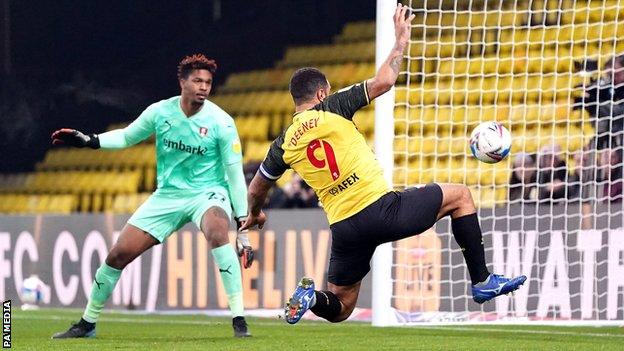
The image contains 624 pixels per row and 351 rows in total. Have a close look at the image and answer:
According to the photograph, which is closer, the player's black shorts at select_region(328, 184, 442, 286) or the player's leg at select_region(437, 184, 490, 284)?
the player's black shorts at select_region(328, 184, 442, 286)

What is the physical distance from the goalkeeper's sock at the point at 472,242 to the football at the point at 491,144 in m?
0.47

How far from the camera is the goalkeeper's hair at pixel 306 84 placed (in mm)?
7453

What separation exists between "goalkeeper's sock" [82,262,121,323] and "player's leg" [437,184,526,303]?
2.62 meters

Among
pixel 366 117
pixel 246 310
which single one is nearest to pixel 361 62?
pixel 366 117

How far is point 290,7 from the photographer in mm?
19578

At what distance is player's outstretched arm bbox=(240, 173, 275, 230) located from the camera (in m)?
7.74

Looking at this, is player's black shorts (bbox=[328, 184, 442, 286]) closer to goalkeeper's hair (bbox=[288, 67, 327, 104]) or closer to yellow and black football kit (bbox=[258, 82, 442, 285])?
yellow and black football kit (bbox=[258, 82, 442, 285])

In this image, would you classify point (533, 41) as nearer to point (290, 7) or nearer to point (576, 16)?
point (576, 16)

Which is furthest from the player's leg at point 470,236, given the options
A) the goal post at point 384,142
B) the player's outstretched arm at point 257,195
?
the goal post at point 384,142

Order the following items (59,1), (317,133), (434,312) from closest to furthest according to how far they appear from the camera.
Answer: (317,133)
(434,312)
(59,1)

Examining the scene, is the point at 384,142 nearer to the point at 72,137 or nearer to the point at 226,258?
the point at 226,258

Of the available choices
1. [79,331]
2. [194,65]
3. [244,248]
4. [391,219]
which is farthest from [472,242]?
[79,331]

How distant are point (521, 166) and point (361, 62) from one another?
19.2 ft

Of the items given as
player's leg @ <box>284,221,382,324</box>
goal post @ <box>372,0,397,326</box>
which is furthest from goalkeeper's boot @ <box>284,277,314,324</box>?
goal post @ <box>372,0,397,326</box>
